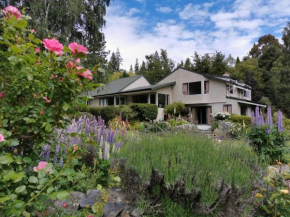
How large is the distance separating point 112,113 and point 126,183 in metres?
A: 14.9

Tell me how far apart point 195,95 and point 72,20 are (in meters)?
13.9

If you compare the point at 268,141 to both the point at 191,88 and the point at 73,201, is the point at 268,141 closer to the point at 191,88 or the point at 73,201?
the point at 73,201

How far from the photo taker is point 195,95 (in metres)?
21.6

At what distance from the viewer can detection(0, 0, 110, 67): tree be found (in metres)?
12.0

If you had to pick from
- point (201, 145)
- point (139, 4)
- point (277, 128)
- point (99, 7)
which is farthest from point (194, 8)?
point (201, 145)

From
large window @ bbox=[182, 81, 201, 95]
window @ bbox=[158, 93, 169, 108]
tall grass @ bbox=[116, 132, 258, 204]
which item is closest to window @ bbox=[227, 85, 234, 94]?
large window @ bbox=[182, 81, 201, 95]

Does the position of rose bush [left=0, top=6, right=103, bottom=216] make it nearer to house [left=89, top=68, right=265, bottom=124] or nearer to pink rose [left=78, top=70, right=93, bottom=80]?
pink rose [left=78, top=70, right=93, bottom=80]

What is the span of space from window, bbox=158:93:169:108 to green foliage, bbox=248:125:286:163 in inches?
669

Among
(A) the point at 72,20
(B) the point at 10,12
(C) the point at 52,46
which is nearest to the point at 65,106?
(C) the point at 52,46

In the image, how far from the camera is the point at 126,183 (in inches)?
91.6

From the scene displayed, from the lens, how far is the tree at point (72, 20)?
1198 centimetres

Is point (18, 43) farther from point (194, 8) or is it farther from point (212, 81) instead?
point (212, 81)

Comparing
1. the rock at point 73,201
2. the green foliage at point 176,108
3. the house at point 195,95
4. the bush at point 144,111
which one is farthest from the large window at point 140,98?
the rock at point 73,201

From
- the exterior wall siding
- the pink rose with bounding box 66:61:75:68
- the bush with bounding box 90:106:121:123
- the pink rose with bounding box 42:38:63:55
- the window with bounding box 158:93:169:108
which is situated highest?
the exterior wall siding
